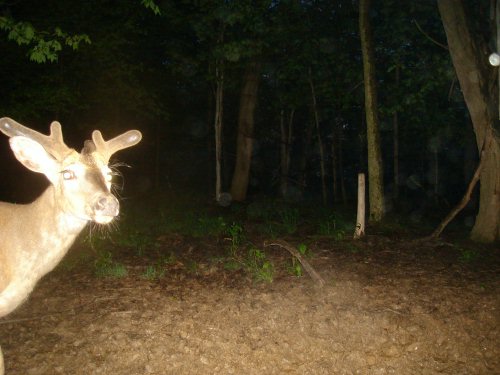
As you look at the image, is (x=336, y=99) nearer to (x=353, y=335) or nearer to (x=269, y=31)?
(x=269, y=31)

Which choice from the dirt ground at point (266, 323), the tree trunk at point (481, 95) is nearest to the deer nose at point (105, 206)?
the dirt ground at point (266, 323)

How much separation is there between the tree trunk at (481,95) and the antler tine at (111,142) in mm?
6704

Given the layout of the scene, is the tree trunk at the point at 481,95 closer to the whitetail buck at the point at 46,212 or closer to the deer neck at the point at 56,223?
the whitetail buck at the point at 46,212

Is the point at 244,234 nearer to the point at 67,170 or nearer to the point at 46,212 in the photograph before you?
the point at 46,212

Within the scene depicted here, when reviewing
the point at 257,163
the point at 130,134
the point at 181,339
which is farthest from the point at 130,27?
the point at 257,163

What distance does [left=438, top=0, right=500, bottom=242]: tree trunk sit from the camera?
7660 millimetres

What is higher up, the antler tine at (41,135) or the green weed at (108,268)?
the antler tine at (41,135)

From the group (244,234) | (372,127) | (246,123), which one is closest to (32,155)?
(244,234)

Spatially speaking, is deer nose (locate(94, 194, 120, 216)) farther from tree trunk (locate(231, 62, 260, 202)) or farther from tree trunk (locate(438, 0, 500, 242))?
tree trunk (locate(231, 62, 260, 202))

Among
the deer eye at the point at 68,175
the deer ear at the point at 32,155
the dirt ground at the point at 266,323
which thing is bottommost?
the dirt ground at the point at 266,323

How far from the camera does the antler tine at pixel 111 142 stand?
4008 millimetres

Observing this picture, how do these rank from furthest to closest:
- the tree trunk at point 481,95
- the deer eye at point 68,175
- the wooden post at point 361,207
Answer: the tree trunk at point 481,95
the wooden post at point 361,207
the deer eye at point 68,175

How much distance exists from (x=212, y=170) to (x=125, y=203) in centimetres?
875

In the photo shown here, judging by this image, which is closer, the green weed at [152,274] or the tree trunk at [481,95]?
the green weed at [152,274]
